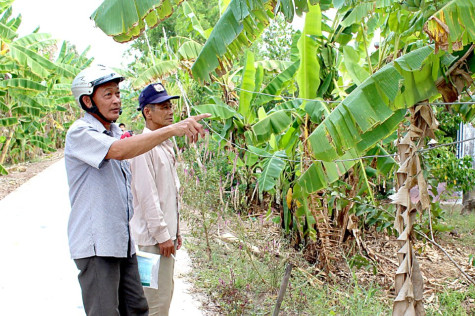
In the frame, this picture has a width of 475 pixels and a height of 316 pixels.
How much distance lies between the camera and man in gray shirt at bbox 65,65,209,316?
8.54 ft

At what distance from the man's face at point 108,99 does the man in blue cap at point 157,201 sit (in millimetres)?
444

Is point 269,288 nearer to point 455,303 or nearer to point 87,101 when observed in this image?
point 455,303

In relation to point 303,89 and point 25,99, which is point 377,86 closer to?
point 303,89

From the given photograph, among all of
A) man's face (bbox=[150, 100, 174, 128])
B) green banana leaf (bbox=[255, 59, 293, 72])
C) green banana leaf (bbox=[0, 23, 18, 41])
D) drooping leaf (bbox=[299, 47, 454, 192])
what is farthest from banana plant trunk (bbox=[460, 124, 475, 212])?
green banana leaf (bbox=[0, 23, 18, 41])

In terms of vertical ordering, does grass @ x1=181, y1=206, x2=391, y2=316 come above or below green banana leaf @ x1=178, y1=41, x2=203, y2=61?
below

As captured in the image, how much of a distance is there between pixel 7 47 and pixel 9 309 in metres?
9.33

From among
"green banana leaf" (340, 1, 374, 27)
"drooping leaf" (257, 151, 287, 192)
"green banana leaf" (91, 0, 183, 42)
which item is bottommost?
"drooping leaf" (257, 151, 287, 192)

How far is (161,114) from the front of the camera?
3.40m

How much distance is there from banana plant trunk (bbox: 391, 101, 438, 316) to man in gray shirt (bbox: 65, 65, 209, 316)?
1737mm

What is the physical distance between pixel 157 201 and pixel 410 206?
1886 millimetres

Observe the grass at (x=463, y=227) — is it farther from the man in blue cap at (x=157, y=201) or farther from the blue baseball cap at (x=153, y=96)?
the blue baseball cap at (x=153, y=96)

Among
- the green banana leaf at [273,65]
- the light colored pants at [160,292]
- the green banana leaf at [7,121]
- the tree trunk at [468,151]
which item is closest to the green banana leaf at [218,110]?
the green banana leaf at [273,65]

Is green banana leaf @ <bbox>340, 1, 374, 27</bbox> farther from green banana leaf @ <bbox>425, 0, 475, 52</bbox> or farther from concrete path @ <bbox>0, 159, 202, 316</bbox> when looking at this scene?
concrete path @ <bbox>0, 159, 202, 316</bbox>

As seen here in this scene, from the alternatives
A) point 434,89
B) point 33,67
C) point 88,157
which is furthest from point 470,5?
point 33,67
